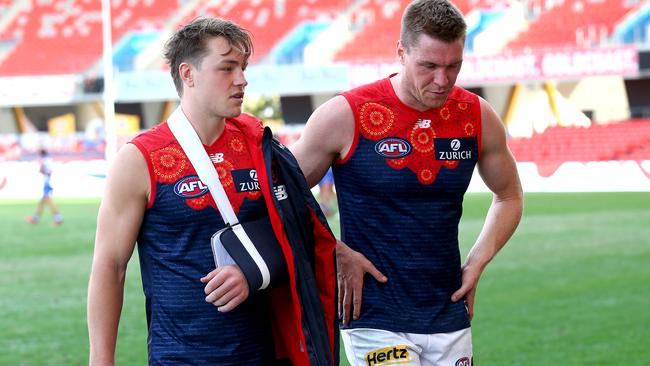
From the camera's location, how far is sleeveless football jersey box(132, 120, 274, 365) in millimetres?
3143

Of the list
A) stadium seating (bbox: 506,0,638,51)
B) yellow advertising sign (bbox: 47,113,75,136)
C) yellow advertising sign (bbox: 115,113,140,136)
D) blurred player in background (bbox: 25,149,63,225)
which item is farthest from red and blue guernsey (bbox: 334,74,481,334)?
yellow advertising sign (bbox: 47,113,75,136)

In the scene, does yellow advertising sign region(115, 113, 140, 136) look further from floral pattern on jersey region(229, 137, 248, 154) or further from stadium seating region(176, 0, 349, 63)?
floral pattern on jersey region(229, 137, 248, 154)

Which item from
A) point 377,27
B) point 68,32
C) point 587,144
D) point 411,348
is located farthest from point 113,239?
point 68,32

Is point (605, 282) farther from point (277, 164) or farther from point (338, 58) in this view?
point (338, 58)

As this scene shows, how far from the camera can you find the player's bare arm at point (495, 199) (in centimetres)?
390

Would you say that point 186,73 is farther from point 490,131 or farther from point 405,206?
point 490,131

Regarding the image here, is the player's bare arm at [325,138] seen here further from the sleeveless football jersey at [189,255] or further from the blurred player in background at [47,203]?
the blurred player in background at [47,203]

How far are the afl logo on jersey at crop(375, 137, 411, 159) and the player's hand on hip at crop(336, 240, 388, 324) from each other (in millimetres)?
349

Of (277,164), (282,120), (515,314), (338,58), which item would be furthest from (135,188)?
(282,120)

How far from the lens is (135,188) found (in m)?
3.11

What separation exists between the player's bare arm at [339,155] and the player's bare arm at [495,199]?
1.17 feet

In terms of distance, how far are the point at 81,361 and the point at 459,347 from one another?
15.9 ft

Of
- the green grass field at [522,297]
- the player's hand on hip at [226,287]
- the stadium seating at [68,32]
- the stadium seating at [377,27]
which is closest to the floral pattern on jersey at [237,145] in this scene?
the player's hand on hip at [226,287]

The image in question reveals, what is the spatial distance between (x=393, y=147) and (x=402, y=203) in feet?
0.66
